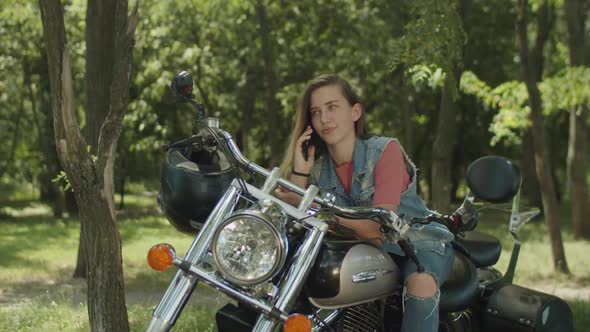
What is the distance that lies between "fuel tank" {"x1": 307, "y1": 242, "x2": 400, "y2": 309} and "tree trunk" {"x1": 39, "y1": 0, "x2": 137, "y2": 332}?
1.74 m

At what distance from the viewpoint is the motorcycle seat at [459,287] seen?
331 cm

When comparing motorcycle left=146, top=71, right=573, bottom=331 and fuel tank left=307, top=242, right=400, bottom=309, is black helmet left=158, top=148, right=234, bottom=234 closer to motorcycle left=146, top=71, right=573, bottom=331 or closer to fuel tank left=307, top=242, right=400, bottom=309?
motorcycle left=146, top=71, right=573, bottom=331

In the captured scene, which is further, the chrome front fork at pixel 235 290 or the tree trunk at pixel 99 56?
the tree trunk at pixel 99 56

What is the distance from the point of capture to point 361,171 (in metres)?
3.12

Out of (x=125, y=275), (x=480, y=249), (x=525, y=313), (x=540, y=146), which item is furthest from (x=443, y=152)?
(x=125, y=275)

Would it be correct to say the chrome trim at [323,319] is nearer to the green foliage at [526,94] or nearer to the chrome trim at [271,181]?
the chrome trim at [271,181]

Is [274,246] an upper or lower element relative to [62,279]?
upper

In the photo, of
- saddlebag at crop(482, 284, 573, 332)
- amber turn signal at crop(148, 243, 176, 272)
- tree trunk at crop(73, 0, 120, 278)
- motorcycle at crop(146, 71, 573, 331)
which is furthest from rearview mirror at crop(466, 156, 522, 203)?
tree trunk at crop(73, 0, 120, 278)

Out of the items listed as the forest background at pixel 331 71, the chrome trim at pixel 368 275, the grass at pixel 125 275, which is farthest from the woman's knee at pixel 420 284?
the grass at pixel 125 275

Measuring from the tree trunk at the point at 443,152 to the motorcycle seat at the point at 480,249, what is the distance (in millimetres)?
4017

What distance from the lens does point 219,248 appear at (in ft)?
Answer: 7.52

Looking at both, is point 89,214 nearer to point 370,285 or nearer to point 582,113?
point 370,285

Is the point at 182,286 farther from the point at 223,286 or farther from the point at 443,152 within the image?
the point at 443,152

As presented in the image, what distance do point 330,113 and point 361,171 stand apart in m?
0.29
